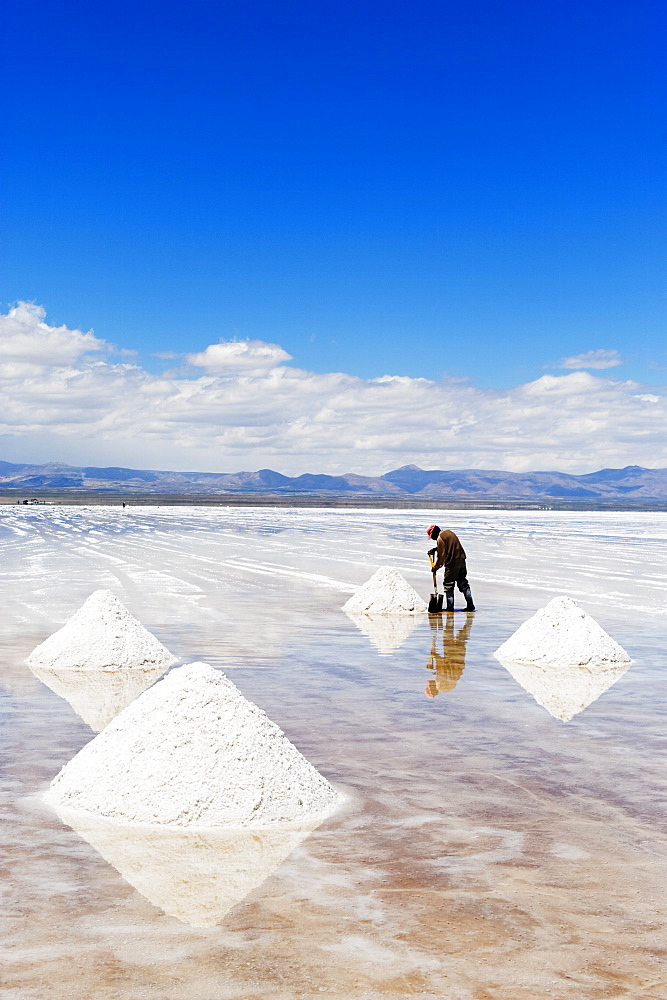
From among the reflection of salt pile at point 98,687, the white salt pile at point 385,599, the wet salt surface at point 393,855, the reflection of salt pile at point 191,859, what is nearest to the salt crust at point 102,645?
the reflection of salt pile at point 98,687

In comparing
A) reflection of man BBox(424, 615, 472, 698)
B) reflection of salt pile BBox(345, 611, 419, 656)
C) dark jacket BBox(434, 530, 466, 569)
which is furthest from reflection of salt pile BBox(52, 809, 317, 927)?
dark jacket BBox(434, 530, 466, 569)

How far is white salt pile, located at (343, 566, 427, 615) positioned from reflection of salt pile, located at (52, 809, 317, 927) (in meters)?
10.5

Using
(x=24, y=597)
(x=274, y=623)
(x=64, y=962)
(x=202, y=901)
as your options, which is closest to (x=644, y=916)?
(x=202, y=901)

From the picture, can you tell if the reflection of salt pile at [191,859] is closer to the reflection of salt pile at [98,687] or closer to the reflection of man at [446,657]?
the reflection of salt pile at [98,687]

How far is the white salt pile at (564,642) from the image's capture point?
1155 cm

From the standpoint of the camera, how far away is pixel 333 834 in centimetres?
562

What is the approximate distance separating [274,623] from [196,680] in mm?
8504

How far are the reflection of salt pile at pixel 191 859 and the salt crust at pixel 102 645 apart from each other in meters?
5.16

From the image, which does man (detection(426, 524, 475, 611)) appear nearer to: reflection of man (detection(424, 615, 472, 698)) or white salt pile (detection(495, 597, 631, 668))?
reflection of man (detection(424, 615, 472, 698))

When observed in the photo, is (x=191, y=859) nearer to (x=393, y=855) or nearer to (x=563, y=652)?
(x=393, y=855)

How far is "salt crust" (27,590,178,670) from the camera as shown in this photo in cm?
1098

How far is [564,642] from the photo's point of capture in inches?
460

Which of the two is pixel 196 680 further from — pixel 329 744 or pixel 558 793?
pixel 558 793

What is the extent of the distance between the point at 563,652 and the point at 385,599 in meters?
4.99
